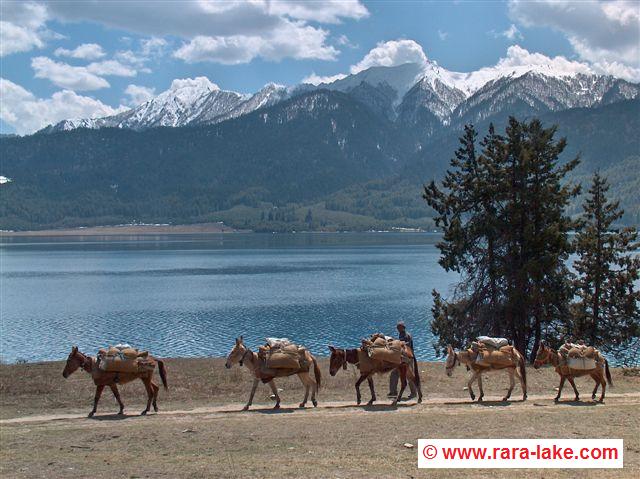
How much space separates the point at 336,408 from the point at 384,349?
2443 millimetres

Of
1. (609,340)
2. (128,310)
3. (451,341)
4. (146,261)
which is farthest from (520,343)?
(146,261)

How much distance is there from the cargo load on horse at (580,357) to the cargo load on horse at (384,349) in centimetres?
543

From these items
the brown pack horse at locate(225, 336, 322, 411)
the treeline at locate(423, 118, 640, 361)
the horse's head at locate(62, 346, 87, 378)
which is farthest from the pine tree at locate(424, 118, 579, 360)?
the horse's head at locate(62, 346, 87, 378)

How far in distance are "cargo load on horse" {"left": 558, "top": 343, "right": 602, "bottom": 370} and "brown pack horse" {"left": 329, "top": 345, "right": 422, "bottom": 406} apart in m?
4.95

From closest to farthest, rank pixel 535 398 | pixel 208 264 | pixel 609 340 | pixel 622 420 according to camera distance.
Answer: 1. pixel 622 420
2. pixel 535 398
3. pixel 609 340
4. pixel 208 264

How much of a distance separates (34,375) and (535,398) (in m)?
20.3

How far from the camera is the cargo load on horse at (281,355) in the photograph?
2217cm

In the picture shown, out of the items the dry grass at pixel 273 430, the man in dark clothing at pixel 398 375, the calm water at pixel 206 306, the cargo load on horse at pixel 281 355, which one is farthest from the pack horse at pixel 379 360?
the calm water at pixel 206 306

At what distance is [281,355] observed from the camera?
73.0 feet

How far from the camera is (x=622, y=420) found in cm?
1897

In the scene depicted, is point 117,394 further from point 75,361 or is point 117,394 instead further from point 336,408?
point 336,408

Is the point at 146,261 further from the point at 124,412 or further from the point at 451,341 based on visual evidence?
the point at 124,412

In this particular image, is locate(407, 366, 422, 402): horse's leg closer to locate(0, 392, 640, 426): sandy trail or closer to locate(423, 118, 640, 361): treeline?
locate(0, 392, 640, 426): sandy trail

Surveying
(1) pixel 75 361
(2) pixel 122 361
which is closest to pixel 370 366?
(2) pixel 122 361
